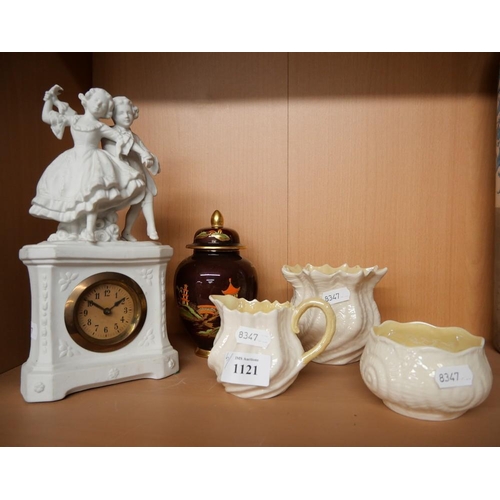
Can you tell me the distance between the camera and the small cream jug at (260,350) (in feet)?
2.47

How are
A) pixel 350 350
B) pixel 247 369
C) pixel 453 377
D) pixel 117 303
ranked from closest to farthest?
1. pixel 453 377
2. pixel 247 369
3. pixel 117 303
4. pixel 350 350

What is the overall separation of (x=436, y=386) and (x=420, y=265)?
63 cm

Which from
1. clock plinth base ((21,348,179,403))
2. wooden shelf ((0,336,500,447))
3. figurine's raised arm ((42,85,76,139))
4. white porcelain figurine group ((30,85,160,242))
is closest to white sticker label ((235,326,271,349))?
wooden shelf ((0,336,500,447))

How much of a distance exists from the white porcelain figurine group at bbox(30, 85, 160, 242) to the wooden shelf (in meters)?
0.36

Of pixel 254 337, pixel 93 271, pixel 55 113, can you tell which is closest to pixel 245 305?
pixel 254 337

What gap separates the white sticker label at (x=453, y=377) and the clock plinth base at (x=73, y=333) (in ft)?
1.98

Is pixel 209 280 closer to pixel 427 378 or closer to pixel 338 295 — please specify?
pixel 338 295

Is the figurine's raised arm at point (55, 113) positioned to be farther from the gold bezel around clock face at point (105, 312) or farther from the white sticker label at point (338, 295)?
the white sticker label at point (338, 295)

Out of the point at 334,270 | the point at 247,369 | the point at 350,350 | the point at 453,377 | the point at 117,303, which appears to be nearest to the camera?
the point at 453,377

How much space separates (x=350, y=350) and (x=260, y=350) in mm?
326

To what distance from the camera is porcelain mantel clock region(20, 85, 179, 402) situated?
0.77 meters

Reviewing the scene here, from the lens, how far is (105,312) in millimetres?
844

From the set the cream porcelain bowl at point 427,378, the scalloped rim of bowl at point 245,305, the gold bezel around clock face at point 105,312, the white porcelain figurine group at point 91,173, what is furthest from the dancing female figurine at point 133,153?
the cream porcelain bowl at point 427,378

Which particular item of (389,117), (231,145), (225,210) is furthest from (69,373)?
(389,117)
